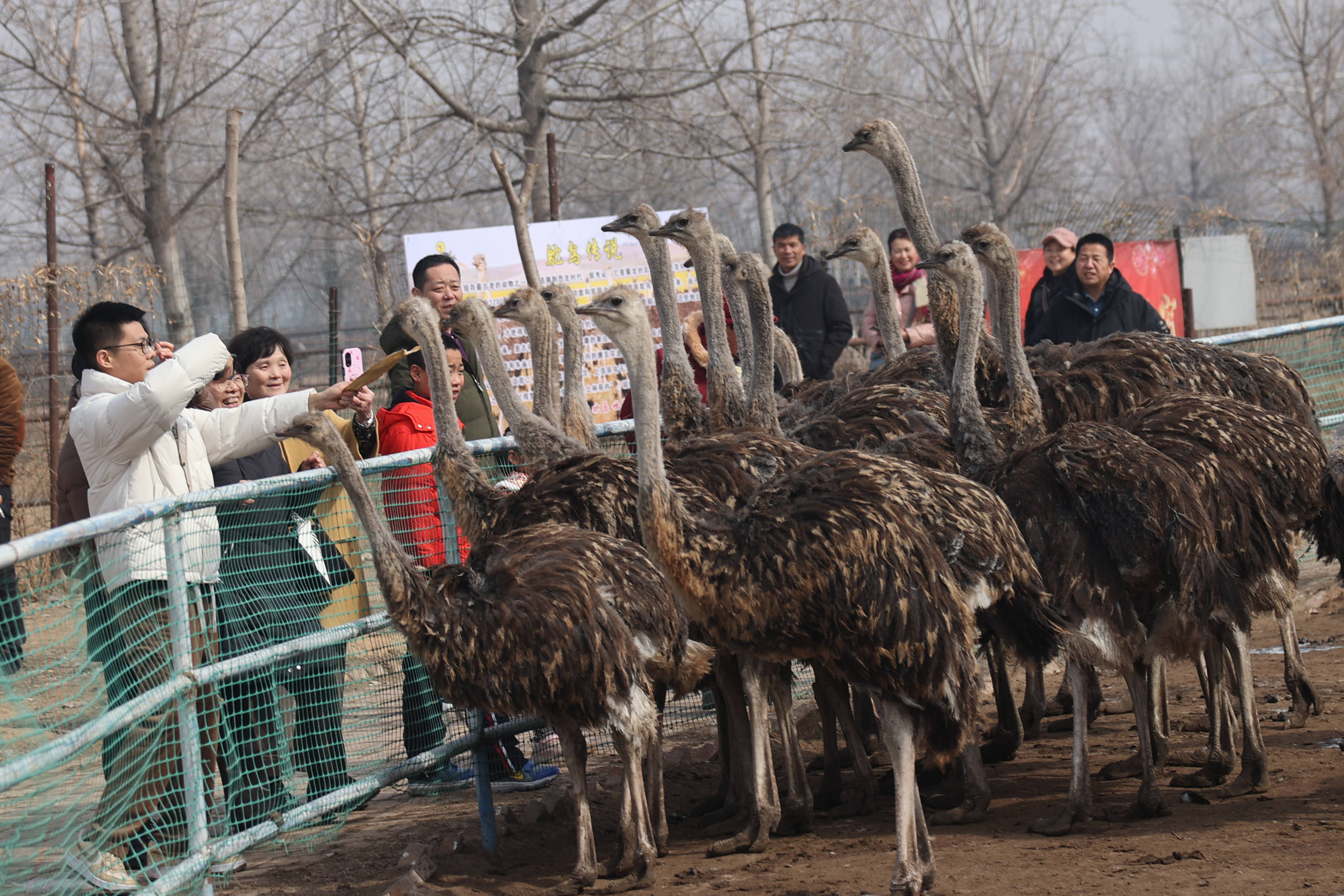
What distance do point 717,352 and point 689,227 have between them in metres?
0.65

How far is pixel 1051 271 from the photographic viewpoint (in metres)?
8.78

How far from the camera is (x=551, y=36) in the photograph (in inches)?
527

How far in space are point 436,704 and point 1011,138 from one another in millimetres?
25586

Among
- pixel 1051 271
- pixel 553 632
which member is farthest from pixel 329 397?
pixel 1051 271

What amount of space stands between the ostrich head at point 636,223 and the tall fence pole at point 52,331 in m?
4.44

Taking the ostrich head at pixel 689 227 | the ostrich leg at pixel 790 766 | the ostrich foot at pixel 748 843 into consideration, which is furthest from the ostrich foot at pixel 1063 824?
the ostrich head at pixel 689 227

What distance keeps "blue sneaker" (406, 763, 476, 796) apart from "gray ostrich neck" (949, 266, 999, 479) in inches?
96.7

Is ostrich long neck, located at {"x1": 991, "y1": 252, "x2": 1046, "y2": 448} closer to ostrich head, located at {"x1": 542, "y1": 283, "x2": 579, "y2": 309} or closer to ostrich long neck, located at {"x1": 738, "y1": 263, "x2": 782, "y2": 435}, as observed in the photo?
ostrich long neck, located at {"x1": 738, "y1": 263, "x2": 782, "y2": 435}

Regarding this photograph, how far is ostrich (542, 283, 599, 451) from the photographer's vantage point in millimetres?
6766

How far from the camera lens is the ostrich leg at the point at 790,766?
5.28m

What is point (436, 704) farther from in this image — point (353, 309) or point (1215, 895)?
point (353, 309)

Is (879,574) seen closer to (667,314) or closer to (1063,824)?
(1063,824)

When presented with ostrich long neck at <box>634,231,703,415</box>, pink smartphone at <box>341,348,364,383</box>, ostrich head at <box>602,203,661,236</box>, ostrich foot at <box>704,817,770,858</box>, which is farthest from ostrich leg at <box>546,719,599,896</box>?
ostrich head at <box>602,203,661,236</box>

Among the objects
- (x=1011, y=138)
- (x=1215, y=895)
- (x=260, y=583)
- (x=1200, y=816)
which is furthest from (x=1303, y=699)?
(x=1011, y=138)
